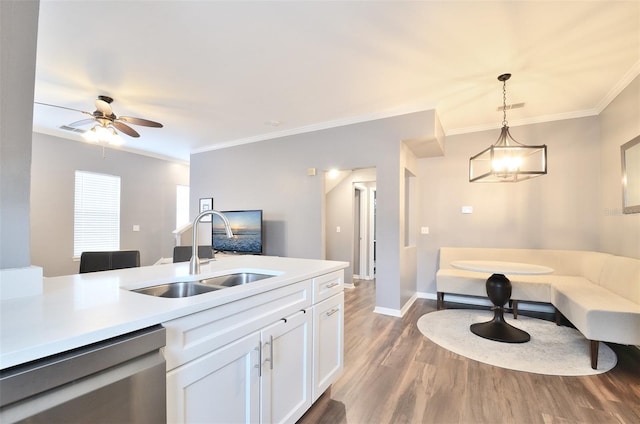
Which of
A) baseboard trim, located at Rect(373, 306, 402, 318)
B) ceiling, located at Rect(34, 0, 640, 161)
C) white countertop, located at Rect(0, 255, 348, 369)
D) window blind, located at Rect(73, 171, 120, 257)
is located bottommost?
baseboard trim, located at Rect(373, 306, 402, 318)

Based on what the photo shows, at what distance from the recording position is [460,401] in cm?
194

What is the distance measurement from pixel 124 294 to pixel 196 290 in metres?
0.46

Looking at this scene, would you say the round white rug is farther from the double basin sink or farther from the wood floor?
the double basin sink

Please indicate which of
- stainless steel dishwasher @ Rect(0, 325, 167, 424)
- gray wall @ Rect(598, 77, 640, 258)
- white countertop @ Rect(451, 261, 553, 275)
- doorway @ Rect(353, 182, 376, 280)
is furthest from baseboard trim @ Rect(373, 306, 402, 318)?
stainless steel dishwasher @ Rect(0, 325, 167, 424)

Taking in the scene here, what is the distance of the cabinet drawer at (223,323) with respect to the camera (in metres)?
0.96

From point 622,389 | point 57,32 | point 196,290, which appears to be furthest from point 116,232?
point 622,389

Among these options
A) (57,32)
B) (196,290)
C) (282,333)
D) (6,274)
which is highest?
(57,32)

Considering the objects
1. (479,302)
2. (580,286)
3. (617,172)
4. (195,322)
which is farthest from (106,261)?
(617,172)

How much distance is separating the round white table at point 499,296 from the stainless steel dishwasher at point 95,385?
9.87ft

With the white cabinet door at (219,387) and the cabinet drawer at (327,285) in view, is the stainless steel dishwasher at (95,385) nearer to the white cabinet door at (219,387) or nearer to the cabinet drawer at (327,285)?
the white cabinet door at (219,387)

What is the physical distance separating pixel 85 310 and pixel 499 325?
3615 mm

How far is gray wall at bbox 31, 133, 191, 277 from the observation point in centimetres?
458

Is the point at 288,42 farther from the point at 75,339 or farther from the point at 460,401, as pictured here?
the point at 460,401

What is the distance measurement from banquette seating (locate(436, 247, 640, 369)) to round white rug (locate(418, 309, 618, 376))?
192 mm
